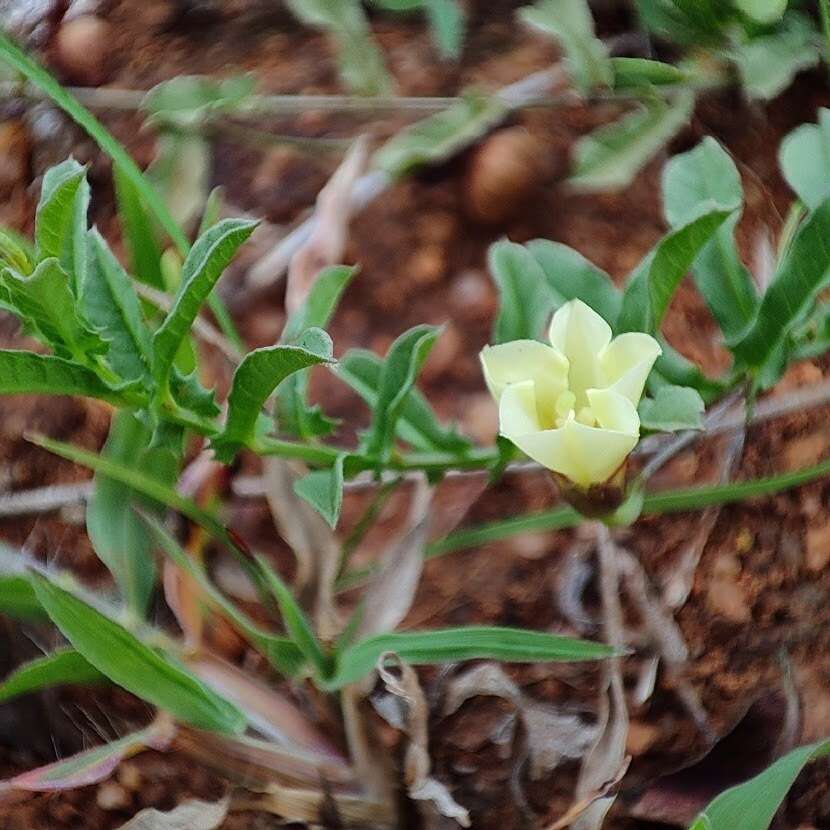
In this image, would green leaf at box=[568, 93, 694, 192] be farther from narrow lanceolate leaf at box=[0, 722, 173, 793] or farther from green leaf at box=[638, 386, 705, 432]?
narrow lanceolate leaf at box=[0, 722, 173, 793]

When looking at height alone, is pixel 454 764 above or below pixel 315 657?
below

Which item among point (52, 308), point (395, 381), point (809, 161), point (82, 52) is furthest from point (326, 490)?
point (82, 52)

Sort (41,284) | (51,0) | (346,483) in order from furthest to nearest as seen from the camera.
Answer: (51,0) < (346,483) < (41,284)

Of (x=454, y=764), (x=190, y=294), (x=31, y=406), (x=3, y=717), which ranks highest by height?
(x=190, y=294)

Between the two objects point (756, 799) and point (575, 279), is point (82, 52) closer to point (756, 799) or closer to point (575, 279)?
point (575, 279)

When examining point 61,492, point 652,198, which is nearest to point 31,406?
point 61,492

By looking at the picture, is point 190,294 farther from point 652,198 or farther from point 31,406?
point 652,198
